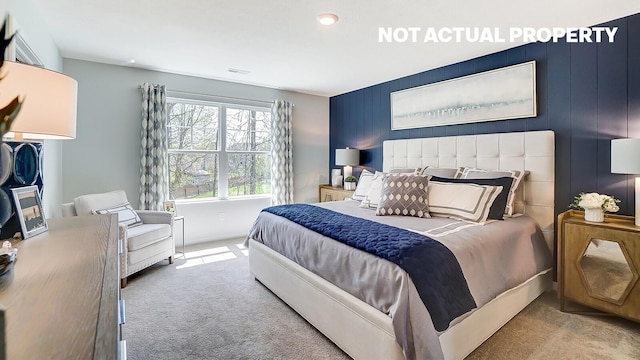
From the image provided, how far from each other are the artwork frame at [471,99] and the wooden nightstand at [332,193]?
122 centimetres

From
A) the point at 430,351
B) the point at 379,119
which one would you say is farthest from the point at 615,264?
the point at 379,119

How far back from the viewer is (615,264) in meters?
2.21

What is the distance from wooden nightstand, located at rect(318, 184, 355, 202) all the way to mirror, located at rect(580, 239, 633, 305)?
2.75m

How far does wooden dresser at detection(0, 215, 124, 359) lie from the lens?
22.6 inches

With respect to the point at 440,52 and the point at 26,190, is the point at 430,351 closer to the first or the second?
the point at 26,190

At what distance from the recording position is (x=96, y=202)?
311cm

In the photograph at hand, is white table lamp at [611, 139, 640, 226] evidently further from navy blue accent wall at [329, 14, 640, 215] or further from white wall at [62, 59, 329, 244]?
white wall at [62, 59, 329, 244]

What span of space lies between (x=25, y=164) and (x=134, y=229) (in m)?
1.59

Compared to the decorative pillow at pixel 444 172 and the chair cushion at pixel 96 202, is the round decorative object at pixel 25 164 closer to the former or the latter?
the chair cushion at pixel 96 202

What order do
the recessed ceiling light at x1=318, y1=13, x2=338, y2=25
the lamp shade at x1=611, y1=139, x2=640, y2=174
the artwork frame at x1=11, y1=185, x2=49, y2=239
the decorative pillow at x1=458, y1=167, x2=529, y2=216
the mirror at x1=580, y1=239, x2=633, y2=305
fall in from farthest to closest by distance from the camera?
the decorative pillow at x1=458, y1=167, x2=529, y2=216 → the recessed ceiling light at x1=318, y1=13, x2=338, y2=25 → the mirror at x1=580, y1=239, x2=633, y2=305 → the lamp shade at x1=611, y1=139, x2=640, y2=174 → the artwork frame at x1=11, y1=185, x2=49, y2=239

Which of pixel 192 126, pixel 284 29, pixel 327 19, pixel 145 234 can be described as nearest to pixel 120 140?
pixel 192 126

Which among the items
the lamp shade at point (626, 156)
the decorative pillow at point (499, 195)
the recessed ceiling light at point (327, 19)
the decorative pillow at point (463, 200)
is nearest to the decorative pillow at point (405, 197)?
the decorative pillow at point (463, 200)

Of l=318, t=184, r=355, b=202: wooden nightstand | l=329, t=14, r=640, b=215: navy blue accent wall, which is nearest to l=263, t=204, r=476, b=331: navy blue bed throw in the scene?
l=329, t=14, r=640, b=215: navy blue accent wall

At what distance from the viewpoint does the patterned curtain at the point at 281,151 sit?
4.88 meters
